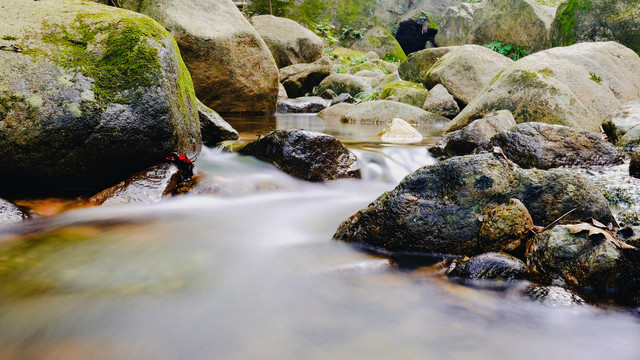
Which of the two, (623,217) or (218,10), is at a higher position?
(218,10)

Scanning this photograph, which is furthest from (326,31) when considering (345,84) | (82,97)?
(82,97)

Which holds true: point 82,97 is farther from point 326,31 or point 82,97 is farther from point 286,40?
point 326,31

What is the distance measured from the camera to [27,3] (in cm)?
390

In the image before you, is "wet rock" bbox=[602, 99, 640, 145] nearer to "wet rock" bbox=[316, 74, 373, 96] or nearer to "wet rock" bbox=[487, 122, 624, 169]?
"wet rock" bbox=[487, 122, 624, 169]

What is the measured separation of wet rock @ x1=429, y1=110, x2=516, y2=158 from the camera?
5.35 metres

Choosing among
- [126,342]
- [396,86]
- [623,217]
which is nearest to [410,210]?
[126,342]

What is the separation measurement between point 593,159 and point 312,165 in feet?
11.5

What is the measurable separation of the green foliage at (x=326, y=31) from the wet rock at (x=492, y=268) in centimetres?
2831

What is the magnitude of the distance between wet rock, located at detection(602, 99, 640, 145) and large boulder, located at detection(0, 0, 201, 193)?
6.07 metres

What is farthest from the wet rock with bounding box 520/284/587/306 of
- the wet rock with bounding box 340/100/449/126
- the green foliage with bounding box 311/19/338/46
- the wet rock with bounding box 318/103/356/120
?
the green foliage with bounding box 311/19/338/46

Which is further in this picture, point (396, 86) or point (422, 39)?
point (422, 39)

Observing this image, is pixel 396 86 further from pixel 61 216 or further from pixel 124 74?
pixel 61 216

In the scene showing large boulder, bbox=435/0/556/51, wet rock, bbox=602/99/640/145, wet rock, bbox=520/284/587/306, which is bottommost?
wet rock, bbox=520/284/587/306

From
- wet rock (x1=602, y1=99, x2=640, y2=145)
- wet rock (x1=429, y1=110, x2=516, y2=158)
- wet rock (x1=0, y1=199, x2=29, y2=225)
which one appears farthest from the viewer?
wet rock (x1=602, y1=99, x2=640, y2=145)
